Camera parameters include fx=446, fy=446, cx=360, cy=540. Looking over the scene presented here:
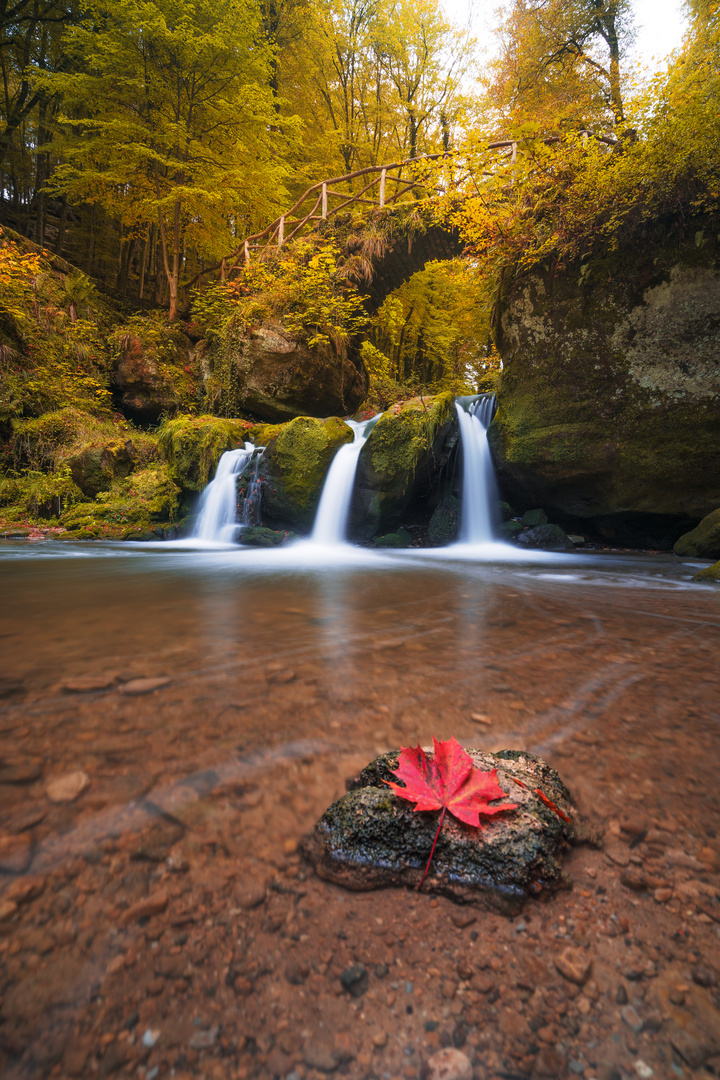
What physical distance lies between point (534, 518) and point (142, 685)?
895 cm

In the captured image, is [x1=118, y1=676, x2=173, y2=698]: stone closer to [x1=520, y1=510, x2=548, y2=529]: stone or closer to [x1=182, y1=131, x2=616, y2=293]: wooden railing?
[x1=520, y1=510, x2=548, y2=529]: stone

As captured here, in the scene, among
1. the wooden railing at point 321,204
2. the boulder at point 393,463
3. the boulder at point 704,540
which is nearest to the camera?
the boulder at point 704,540

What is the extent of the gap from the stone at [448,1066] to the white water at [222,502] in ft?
30.1

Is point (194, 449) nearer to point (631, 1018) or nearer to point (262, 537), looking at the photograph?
point (262, 537)

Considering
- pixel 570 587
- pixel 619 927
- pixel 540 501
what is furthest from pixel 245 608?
pixel 540 501

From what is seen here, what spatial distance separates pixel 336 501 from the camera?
9539 mm

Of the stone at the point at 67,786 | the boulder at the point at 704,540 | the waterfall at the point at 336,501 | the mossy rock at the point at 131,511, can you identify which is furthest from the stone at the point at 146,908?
the mossy rock at the point at 131,511

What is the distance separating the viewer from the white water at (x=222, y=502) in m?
9.59

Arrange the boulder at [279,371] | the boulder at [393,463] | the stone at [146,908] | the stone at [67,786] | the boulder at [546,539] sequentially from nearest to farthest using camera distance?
the stone at [146,908] < the stone at [67,786] < the boulder at [546,539] < the boulder at [393,463] < the boulder at [279,371]

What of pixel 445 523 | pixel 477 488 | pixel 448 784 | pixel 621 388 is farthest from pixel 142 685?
pixel 477 488

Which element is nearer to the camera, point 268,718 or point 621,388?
point 268,718

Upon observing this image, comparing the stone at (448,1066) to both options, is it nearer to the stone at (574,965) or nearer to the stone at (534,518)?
the stone at (574,965)

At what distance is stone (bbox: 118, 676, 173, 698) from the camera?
193cm

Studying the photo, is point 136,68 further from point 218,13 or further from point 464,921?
point 464,921
